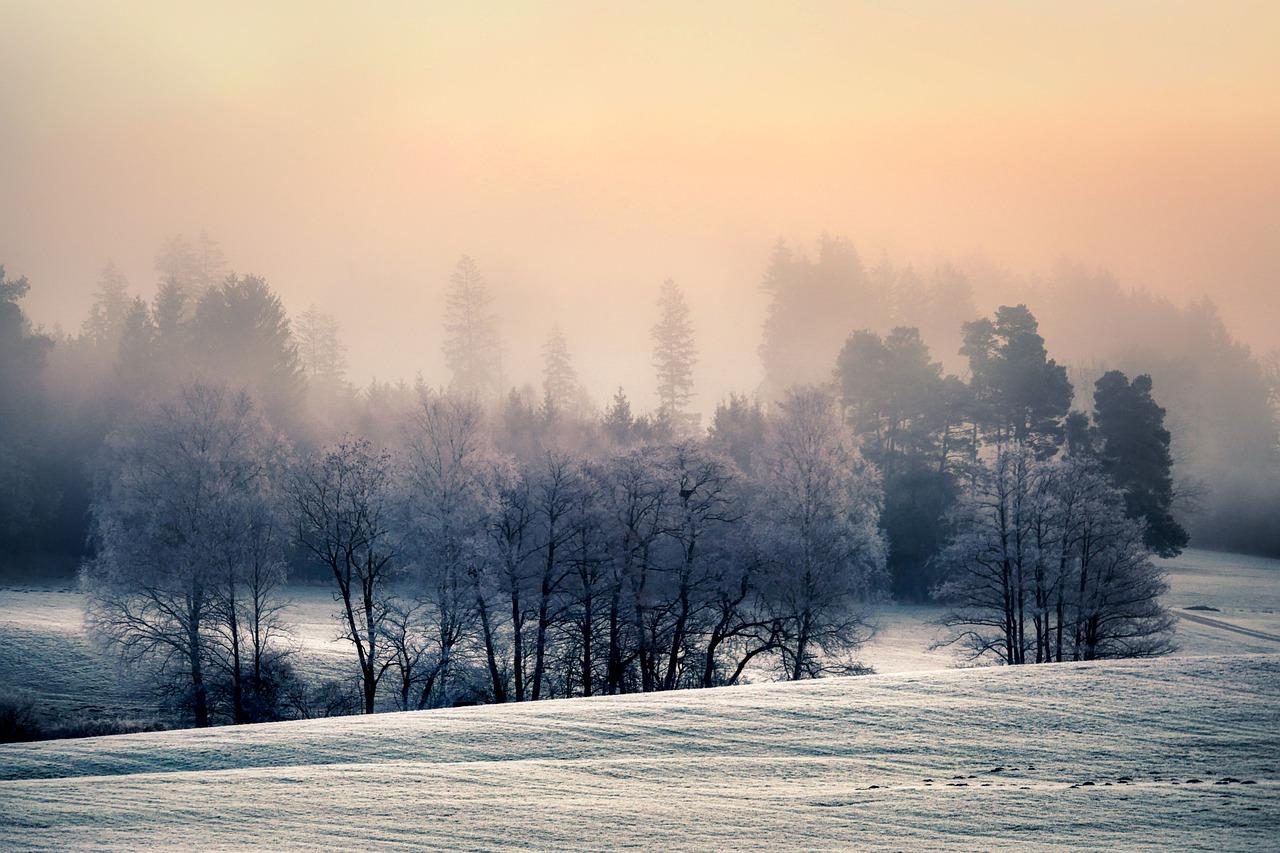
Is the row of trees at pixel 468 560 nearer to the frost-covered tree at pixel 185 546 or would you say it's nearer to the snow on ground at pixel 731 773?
the frost-covered tree at pixel 185 546

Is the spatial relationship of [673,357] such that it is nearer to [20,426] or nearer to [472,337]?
[472,337]

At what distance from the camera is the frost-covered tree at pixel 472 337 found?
136 m

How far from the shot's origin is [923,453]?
309ft

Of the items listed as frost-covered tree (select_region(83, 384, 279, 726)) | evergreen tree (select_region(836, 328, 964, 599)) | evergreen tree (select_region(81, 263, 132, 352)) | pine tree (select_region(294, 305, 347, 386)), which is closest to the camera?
frost-covered tree (select_region(83, 384, 279, 726))

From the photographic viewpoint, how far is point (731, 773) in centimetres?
2812

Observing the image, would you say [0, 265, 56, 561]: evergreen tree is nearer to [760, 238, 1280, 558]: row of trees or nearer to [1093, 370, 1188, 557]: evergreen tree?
[760, 238, 1280, 558]: row of trees

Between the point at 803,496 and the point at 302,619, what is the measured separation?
113 feet

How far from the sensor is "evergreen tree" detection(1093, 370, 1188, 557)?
88562mm

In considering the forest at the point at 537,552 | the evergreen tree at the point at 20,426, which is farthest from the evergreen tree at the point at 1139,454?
the evergreen tree at the point at 20,426

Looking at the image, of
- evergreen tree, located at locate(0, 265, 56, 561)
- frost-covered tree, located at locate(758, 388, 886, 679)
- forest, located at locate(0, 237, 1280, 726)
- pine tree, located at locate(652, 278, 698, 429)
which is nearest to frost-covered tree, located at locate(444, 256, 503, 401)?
pine tree, located at locate(652, 278, 698, 429)

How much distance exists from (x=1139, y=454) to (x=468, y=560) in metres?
62.0

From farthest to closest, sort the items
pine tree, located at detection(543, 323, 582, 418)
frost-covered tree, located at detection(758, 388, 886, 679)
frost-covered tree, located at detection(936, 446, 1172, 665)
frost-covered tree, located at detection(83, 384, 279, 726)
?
pine tree, located at detection(543, 323, 582, 418), frost-covered tree, located at detection(936, 446, 1172, 665), frost-covered tree, located at detection(758, 388, 886, 679), frost-covered tree, located at detection(83, 384, 279, 726)

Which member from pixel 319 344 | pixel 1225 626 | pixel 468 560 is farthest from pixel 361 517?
pixel 319 344

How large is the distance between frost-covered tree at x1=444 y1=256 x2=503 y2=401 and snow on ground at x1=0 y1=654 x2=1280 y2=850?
9967cm
